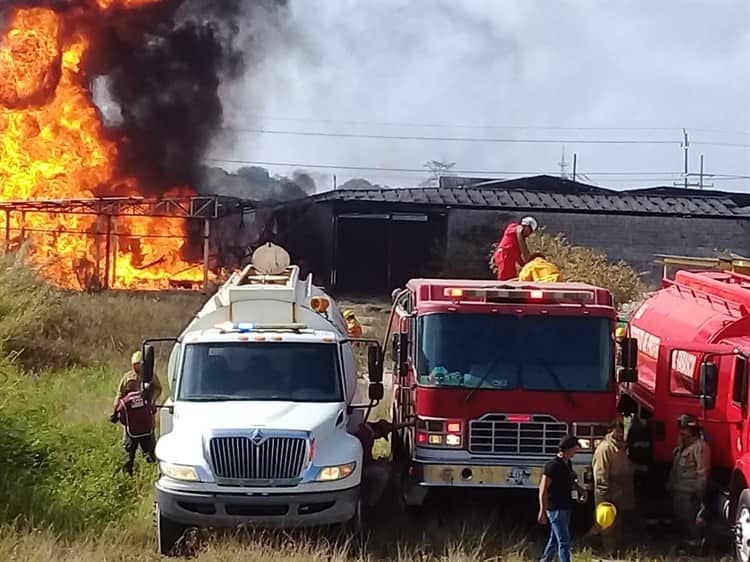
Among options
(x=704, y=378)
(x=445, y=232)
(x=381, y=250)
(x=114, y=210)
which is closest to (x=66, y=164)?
(x=114, y=210)

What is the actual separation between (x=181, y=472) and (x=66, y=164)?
25.4 meters

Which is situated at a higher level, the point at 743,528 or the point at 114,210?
the point at 114,210

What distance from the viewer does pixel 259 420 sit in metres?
10.3

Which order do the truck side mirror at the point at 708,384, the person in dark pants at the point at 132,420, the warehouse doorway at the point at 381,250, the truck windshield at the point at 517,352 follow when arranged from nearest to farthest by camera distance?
the truck side mirror at the point at 708,384 < the truck windshield at the point at 517,352 < the person in dark pants at the point at 132,420 < the warehouse doorway at the point at 381,250

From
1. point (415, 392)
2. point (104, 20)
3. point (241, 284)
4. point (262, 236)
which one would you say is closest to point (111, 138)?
point (104, 20)

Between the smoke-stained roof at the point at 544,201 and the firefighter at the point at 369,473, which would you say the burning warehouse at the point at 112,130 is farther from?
the firefighter at the point at 369,473

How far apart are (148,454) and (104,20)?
23430 millimetres

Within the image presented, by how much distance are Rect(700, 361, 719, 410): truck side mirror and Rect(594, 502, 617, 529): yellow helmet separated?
1.41 meters

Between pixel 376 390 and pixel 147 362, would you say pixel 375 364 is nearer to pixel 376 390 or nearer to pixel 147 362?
pixel 376 390

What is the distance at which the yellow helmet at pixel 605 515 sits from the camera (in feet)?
34.2

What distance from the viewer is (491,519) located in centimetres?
1138

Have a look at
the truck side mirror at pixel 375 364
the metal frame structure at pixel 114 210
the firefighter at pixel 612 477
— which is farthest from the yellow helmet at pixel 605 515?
the metal frame structure at pixel 114 210

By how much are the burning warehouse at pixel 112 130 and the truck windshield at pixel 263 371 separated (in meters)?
20.0

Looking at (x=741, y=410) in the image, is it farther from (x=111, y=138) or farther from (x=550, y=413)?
(x=111, y=138)
